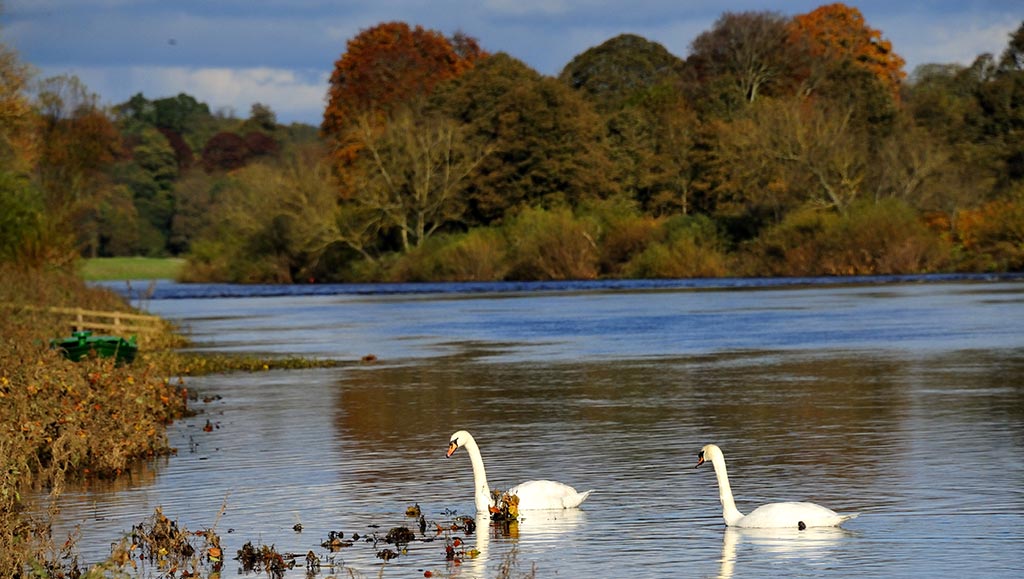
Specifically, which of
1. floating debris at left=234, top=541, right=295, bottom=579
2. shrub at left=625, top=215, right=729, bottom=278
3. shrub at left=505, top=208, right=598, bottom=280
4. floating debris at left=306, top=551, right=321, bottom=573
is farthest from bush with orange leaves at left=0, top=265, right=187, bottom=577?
shrub at left=505, top=208, right=598, bottom=280

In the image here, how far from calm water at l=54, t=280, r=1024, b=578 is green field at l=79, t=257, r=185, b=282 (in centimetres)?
8046

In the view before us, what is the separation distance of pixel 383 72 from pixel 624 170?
19.8 metres

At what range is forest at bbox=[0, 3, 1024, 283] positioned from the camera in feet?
256

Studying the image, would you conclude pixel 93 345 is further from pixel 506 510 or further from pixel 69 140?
pixel 69 140

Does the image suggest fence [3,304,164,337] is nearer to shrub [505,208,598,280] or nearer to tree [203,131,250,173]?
shrub [505,208,598,280]

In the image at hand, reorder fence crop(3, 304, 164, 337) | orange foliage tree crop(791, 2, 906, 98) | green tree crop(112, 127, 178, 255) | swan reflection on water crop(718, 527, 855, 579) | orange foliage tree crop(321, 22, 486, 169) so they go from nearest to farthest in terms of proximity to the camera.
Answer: swan reflection on water crop(718, 527, 855, 579)
fence crop(3, 304, 164, 337)
orange foliage tree crop(321, 22, 486, 169)
orange foliage tree crop(791, 2, 906, 98)
green tree crop(112, 127, 178, 255)

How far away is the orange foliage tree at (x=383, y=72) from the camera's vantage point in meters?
101

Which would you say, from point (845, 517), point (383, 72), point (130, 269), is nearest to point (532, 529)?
point (845, 517)

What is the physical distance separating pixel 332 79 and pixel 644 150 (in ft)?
84.1

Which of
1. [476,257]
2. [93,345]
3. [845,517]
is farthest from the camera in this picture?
[476,257]

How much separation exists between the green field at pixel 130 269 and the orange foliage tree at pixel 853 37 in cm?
4841

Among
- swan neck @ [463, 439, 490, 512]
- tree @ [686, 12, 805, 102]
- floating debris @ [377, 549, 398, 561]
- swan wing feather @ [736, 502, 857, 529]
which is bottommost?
floating debris @ [377, 549, 398, 561]

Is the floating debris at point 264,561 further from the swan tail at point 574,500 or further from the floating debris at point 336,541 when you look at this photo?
the swan tail at point 574,500

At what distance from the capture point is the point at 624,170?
91250 mm
